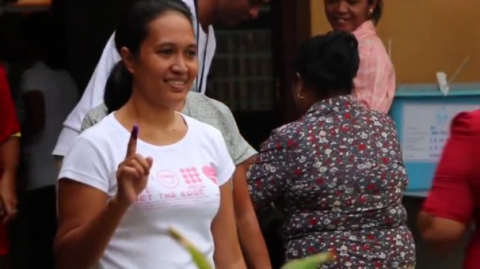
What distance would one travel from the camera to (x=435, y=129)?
18.6 feet

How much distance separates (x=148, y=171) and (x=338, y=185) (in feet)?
4.78

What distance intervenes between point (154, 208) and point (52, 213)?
3282mm

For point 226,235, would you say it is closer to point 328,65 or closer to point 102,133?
point 102,133

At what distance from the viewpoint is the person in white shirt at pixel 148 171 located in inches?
126

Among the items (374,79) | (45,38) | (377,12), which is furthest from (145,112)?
(45,38)

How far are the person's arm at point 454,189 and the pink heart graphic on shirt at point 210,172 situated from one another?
2.18 ft

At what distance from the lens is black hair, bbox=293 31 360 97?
4466mm

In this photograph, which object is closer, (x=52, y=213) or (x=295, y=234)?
(x=295, y=234)

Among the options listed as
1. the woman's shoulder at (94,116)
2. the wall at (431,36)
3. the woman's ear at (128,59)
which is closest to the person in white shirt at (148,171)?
the woman's ear at (128,59)

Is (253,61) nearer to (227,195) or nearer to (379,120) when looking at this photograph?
(379,120)

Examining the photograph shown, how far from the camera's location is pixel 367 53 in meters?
5.29

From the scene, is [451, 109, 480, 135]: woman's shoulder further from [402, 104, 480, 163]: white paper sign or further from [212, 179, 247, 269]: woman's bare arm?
[402, 104, 480, 163]: white paper sign

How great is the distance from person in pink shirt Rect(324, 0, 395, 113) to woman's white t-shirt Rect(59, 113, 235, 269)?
193 cm

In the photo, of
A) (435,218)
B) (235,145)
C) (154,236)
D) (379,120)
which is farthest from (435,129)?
(154,236)
